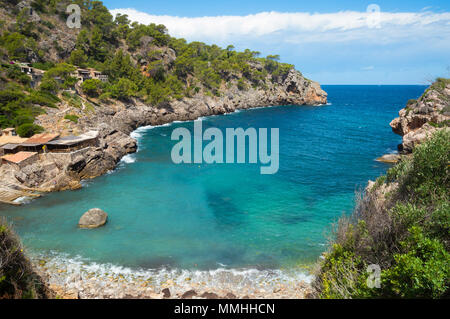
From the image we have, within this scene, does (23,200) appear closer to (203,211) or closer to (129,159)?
(129,159)

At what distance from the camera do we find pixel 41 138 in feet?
115

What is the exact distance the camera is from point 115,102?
6594cm

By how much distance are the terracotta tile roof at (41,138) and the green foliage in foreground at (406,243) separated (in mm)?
34996

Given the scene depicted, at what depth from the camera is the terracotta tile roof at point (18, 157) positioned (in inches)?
1262

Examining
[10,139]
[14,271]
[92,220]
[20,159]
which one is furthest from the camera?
[10,139]

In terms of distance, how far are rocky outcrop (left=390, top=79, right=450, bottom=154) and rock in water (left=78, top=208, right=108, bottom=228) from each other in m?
38.0

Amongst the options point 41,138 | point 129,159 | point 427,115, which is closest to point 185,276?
point 41,138

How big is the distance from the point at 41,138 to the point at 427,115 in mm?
51184

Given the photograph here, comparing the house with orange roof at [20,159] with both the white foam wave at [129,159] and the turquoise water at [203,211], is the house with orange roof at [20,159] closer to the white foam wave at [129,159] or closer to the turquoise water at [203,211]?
the turquoise water at [203,211]

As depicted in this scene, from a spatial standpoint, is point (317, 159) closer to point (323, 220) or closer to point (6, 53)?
point (323, 220)

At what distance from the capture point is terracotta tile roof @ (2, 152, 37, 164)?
32.1m

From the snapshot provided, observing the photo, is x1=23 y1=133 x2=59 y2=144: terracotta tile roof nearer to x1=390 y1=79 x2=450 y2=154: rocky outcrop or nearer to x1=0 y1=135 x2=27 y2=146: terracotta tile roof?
x1=0 y1=135 x2=27 y2=146: terracotta tile roof

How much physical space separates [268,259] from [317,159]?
1145 inches

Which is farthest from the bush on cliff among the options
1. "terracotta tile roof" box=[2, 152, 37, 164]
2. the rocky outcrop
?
the rocky outcrop
